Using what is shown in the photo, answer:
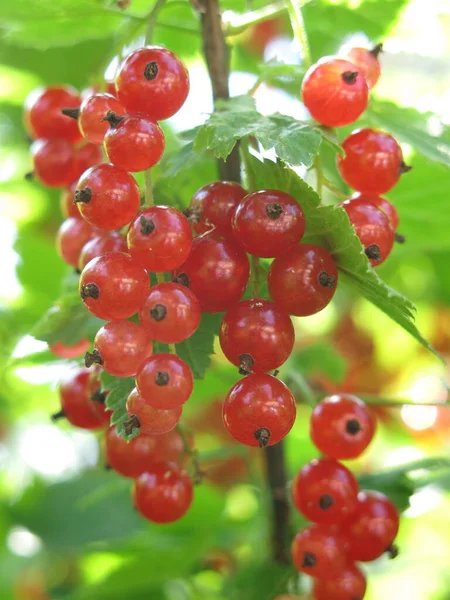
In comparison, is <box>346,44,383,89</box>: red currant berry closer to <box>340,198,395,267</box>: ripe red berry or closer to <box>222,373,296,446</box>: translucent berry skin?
<box>340,198,395,267</box>: ripe red berry

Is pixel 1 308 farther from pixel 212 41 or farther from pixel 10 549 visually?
pixel 212 41

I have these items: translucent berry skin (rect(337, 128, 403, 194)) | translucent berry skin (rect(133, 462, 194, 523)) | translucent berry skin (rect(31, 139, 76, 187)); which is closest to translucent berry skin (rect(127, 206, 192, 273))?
translucent berry skin (rect(337, 128, 403, 194))

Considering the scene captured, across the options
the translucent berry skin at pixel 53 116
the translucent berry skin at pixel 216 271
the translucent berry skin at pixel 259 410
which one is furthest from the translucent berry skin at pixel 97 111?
the translucent berry skin at pixel 259 410

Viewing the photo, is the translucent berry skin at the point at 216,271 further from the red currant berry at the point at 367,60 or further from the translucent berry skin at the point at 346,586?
the translucent berry skin at the point at 346,586

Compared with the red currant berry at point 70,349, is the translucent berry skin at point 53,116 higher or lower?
higher

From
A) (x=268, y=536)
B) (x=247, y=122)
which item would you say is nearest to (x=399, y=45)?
(x=247, y=122)

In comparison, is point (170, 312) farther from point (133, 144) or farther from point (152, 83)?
point (152, 83)
